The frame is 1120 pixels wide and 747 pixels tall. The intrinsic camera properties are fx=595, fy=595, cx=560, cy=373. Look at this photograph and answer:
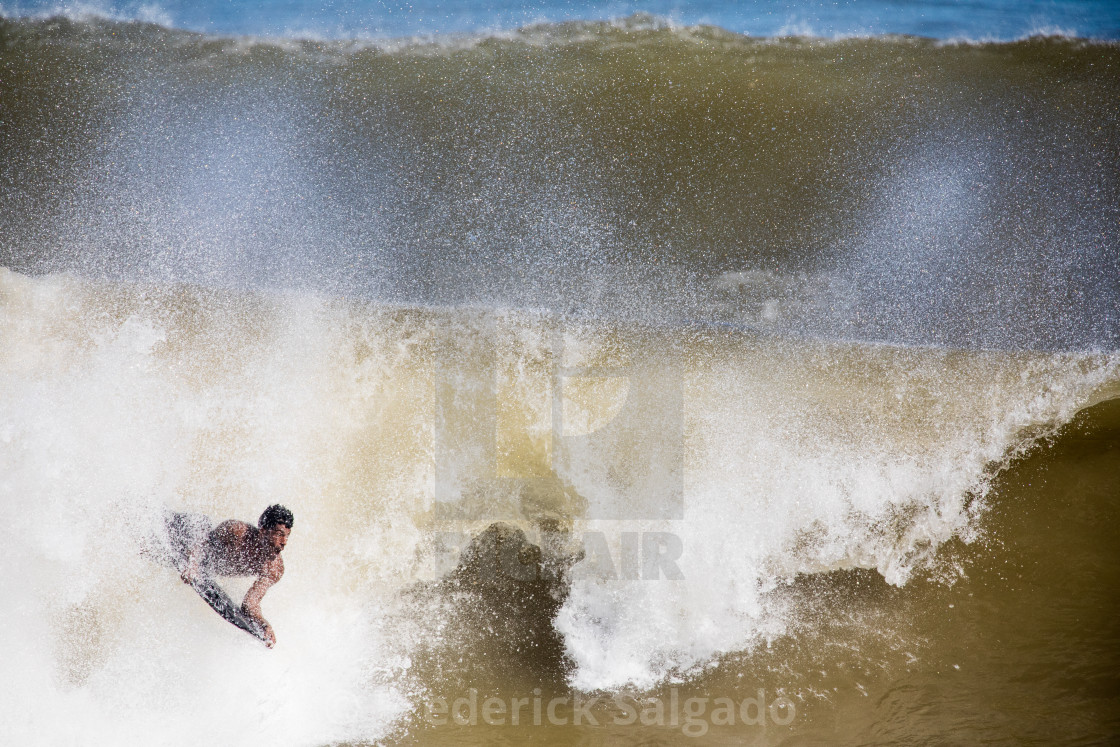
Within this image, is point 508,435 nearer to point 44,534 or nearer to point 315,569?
point 315,569

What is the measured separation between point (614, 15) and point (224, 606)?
3.21 m

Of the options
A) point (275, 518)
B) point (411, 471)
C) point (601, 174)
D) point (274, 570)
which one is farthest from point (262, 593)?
point (601, 174)

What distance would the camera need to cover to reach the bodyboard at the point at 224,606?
2461mm

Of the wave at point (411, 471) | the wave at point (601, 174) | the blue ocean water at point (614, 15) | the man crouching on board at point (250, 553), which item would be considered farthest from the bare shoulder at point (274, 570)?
the blue ocean water at point (614, 15)

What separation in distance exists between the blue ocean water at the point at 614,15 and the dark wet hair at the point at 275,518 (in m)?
2.24

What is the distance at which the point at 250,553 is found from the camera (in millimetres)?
2674

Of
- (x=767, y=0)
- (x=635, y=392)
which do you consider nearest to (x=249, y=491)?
(x=635, y=392)

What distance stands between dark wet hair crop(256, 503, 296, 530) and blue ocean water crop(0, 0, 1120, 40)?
2236 mm

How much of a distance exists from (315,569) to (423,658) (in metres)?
0.67

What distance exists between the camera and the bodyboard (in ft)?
8.07

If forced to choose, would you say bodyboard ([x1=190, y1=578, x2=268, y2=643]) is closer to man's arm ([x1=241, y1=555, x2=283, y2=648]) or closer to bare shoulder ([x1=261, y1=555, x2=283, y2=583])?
man's arm ([x1=241, y1=555, x2=283, y2=648])

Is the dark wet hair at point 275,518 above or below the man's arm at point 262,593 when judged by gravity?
above

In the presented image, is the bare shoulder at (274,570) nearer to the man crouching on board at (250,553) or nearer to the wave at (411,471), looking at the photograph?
the man crouching on board at (250,553)

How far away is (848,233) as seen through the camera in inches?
112
